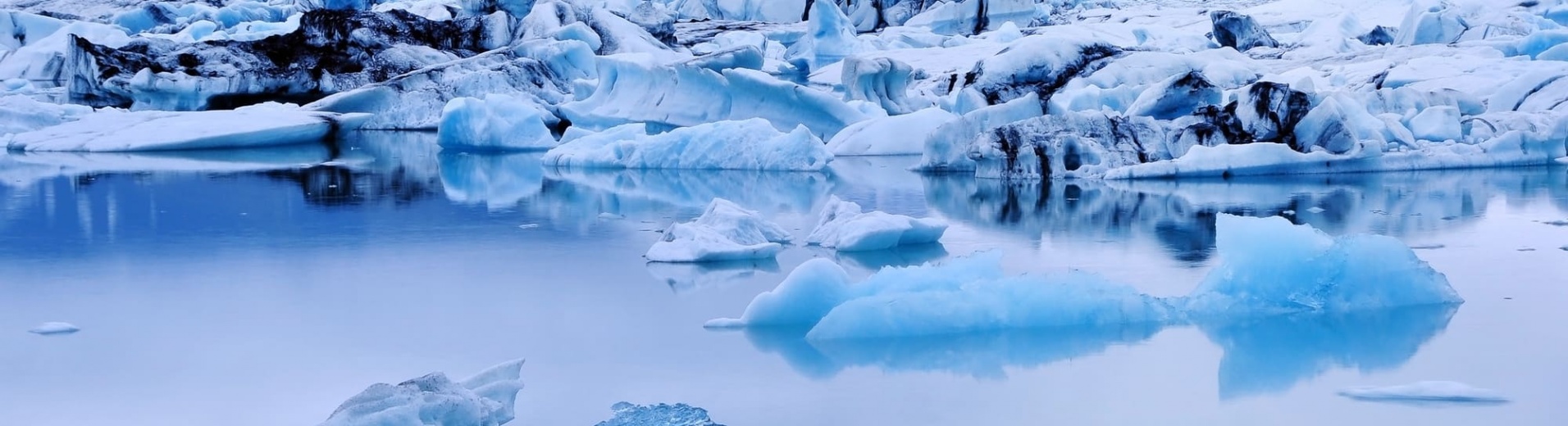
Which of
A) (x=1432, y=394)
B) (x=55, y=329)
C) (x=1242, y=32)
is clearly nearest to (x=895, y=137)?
(x=55, y=329)

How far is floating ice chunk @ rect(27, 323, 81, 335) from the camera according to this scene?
3734 mm

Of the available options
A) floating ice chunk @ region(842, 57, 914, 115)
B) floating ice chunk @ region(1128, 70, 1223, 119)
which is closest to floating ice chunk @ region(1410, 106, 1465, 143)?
floating ice chunk @ region(1128, 70, 1223, 119)

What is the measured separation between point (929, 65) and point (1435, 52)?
539 centimetres

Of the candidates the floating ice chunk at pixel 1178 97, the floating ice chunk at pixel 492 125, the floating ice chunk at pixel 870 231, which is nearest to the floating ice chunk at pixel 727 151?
the floating ice chunk at pixel 1178 97

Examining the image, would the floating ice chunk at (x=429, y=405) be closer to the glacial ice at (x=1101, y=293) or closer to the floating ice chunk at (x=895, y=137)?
the glacial ice at (x=1101, y=293)

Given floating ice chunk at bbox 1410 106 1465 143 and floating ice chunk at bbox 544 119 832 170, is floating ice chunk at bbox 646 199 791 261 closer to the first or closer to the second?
floating ice chunk at bbox 544 119 832 170

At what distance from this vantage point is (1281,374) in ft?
10.5

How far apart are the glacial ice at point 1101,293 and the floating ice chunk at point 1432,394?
80 cm

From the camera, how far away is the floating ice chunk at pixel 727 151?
9.41 metres

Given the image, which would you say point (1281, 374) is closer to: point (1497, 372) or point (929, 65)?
point (1497, 372)

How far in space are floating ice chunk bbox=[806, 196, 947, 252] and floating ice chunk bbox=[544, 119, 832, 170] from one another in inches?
148

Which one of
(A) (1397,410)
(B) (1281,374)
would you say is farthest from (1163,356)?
(A) (1397,410)

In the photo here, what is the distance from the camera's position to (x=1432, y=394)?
9.73ft

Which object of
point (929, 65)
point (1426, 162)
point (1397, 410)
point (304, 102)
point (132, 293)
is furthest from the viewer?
point (929, 65)
